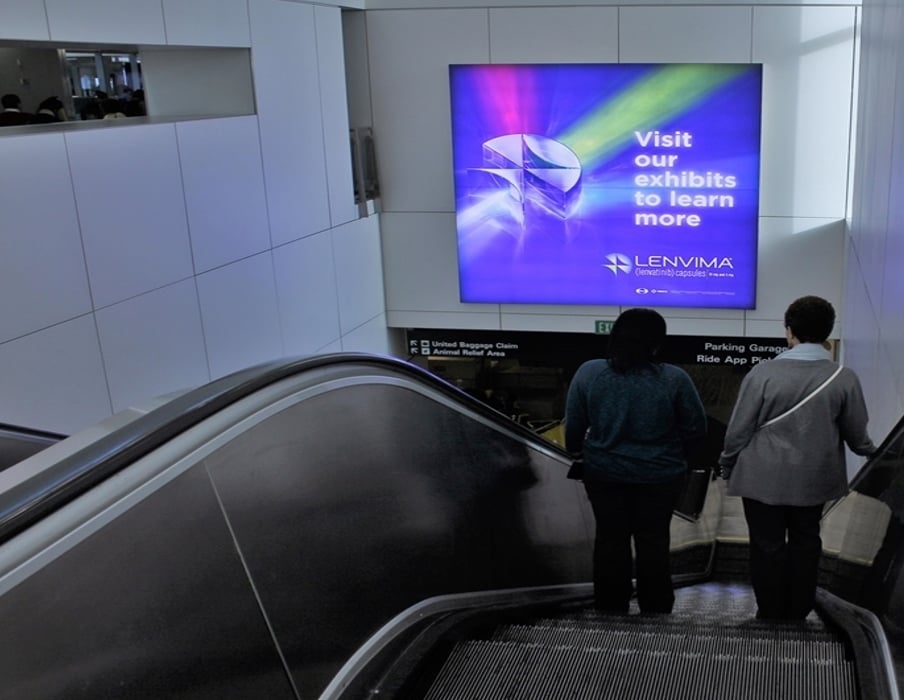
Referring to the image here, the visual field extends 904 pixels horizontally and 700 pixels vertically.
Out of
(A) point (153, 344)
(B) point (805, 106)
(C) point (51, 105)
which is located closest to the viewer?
(A) point (153, 344)

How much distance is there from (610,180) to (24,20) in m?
6.05

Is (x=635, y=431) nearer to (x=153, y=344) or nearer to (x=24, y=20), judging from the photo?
(x=153, y=344)

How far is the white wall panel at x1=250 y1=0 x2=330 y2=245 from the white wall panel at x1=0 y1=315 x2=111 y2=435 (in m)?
2.68

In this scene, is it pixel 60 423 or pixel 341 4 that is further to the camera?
pixel 341 4

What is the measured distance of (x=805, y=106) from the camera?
30.9 ft

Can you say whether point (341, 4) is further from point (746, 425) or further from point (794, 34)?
point (746, 425)

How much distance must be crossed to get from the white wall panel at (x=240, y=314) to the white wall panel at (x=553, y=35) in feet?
11.5

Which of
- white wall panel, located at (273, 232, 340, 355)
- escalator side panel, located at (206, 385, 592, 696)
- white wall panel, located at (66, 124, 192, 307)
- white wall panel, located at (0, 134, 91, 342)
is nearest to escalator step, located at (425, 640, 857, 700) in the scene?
escalator side panel, located at (206, 385, 592, 696)

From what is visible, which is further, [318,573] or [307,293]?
[307,293]

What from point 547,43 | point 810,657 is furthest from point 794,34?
point 810,657

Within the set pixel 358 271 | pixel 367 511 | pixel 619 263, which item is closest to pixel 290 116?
pixel 358 271

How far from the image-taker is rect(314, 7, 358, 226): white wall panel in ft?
30.6

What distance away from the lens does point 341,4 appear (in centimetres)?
958

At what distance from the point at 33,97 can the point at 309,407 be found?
985 centimetres
